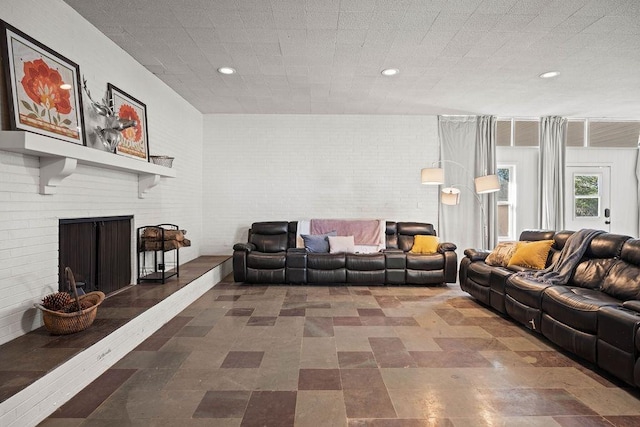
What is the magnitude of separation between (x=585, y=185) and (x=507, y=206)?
158 cm

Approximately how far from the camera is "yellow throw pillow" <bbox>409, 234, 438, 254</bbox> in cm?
529

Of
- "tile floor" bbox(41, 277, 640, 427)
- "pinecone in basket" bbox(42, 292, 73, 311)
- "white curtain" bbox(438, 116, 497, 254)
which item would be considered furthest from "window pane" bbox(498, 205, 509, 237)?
"pinecone in basket" bbox(42, 292, 73, 311)

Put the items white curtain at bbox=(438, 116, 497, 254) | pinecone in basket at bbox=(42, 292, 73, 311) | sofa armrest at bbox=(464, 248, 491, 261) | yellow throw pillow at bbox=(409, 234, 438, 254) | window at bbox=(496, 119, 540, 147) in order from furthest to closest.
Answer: window at bbox=(496, 119, 540, 147), white curtain at bbox=(438, 116, 497, 254), yellow throw pillow at bbox=(409, 234, 438, 254), sofa armrest at bbox=(464, 248, 491, 261), pinecone in basket at bbox=(42, 292, 73, 311)

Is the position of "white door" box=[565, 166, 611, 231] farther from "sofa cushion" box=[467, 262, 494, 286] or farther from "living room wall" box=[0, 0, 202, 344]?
"living room wall" box=[0, 0, 202, 344]

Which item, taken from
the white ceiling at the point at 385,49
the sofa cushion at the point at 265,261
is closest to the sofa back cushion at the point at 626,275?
the white ceiling at the point at 385,49

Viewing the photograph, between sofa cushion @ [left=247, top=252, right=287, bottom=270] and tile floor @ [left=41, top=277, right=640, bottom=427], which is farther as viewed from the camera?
sofa cushion @ [left=247, top=252, right=287, bottom=270]

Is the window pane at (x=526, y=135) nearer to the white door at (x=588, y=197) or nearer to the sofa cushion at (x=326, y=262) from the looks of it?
the white door at (x=588, y=197)

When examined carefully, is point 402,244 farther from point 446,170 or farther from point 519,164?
point 519,164

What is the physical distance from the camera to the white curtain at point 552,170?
6.29 m

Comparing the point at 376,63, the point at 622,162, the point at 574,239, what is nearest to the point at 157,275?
the point at 376,63

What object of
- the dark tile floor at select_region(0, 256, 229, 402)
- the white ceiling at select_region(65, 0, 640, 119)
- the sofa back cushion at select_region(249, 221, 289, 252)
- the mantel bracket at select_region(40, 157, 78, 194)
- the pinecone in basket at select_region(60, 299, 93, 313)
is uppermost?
the white ceiling at select_region(65, 0, 640, 119)

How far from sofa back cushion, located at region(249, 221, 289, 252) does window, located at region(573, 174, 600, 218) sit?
5553 millimetres

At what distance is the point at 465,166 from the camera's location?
6297 millimetres

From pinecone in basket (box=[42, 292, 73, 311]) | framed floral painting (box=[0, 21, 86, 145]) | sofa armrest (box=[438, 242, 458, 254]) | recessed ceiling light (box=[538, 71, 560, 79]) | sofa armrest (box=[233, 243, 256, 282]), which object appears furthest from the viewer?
sofa armrest (box=[438, 242, 458, 254])
